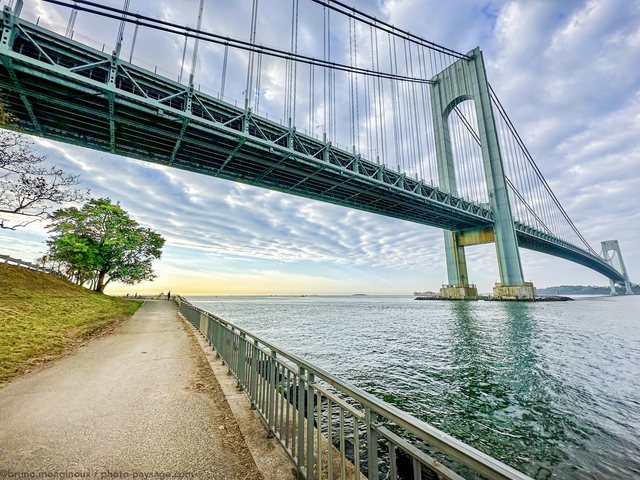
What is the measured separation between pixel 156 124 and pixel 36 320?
16.6 m

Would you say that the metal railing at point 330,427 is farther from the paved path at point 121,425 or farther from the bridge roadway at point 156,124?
the bridge roadway at point 156,124

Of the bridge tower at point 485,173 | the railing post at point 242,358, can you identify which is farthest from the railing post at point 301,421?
the bridge tower at point 485,173

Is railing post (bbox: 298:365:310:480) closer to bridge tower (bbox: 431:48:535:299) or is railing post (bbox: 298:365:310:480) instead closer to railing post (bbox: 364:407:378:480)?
railing post (bbox: 364:407:378:480)

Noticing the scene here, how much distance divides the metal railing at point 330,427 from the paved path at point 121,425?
0.48 meters

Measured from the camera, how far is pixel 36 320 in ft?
32.9

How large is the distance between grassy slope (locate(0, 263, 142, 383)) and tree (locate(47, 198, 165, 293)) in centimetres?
610

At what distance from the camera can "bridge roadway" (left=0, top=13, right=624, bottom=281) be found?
648 inches

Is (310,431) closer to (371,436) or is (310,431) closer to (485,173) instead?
(371,436)

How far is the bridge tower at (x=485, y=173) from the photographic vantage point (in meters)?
45.9

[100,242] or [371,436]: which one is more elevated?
[100,242]

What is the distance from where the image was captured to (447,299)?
5756 centimetres

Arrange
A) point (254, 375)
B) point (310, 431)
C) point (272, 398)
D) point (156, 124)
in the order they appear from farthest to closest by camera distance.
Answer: point (156, 124) < point (254, 375) < point (272, 398) < point (310, 431)

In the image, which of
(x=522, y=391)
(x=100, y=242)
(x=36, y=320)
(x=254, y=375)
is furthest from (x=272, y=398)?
(x=100, y=242)

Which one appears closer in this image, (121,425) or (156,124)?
(121,425)
